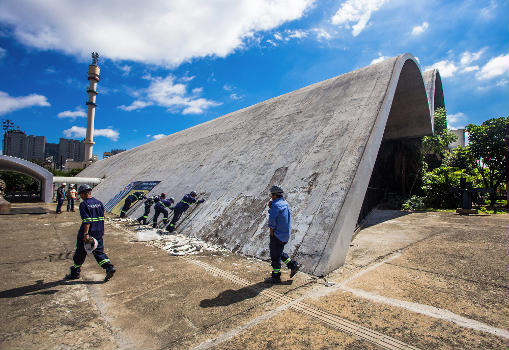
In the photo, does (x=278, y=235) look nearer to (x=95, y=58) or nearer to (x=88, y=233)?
(x=88, y=233)

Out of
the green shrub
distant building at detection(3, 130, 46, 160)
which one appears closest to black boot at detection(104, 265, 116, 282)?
the green shrub

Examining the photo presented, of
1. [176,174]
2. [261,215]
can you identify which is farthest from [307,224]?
[176,174]

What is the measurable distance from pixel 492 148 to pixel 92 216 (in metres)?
22.0

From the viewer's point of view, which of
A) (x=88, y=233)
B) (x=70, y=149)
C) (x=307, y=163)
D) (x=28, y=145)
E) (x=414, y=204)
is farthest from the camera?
(x=70, y=149)

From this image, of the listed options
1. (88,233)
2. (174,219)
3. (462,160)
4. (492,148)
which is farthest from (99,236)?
(462,160)

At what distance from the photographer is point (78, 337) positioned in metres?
3.00

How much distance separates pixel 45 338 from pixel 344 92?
1122 cm

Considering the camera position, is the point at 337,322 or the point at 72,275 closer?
the point at 337,322

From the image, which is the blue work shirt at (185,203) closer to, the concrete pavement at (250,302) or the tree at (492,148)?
the concrete pavement at (250,302)

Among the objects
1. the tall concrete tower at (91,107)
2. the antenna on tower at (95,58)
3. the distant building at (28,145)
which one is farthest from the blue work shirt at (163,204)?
the distant building at (28,145)

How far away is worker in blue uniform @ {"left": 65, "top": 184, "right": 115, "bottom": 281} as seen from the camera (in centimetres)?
460

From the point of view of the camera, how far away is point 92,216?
4.70m

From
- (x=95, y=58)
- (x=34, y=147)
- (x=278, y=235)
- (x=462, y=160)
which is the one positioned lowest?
(x=278, y=235)

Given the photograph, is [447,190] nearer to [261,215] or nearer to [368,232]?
[368,232]
